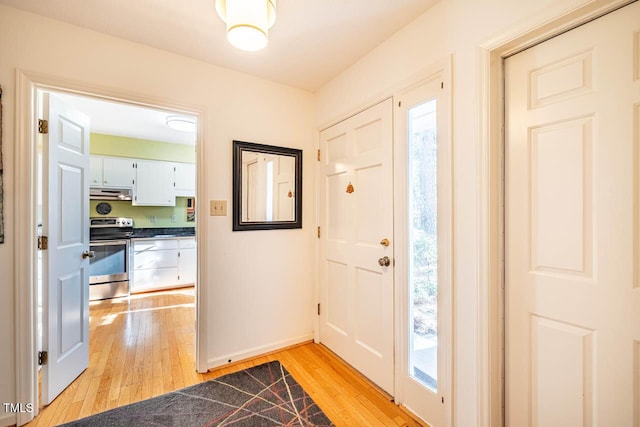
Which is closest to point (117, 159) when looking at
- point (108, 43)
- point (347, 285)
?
point (108, 43)

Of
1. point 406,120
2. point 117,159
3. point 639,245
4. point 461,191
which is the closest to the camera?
point 639,245

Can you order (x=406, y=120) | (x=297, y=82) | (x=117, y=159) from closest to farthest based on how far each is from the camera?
(x=406, y=120) < (x=297, y=82) < (x=117, y=159)

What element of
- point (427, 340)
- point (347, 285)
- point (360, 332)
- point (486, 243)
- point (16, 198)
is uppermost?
point (16, 198)

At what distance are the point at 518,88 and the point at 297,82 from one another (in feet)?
5.74

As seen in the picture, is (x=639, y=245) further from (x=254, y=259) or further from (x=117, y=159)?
(x=117, y=159)

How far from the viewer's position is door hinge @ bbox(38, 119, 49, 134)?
1733 millimetres

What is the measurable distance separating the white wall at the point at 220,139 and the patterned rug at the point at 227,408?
35cm

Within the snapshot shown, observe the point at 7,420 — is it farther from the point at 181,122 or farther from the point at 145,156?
the point at 145,156

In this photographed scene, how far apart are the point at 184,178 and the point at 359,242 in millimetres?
3940

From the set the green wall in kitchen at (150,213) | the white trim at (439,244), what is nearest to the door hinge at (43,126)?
the white trim at (439,244)

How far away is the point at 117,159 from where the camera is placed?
430cm

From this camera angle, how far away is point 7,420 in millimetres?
1560

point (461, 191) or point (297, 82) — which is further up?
point (297, 82)

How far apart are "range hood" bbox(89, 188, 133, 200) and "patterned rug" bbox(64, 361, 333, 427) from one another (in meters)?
3.54
